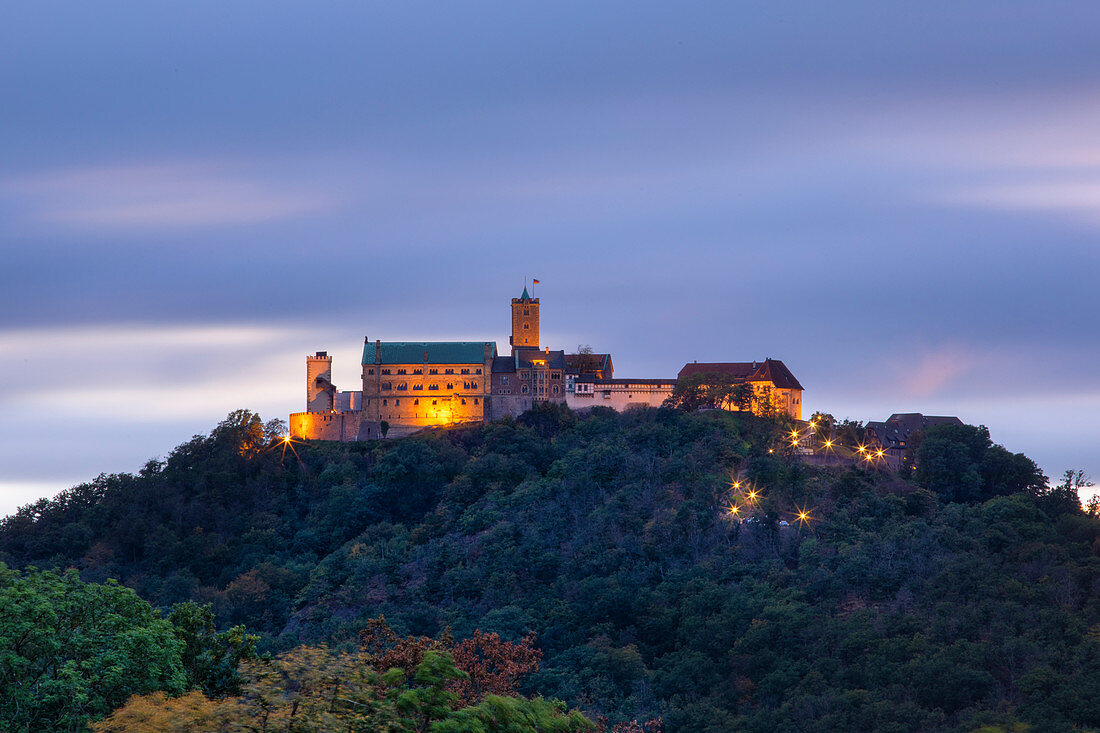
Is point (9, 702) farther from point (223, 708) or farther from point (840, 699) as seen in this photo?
point (840, 699)

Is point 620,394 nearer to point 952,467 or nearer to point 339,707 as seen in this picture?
point 952,467

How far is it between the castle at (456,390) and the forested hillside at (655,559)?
2.62 meters

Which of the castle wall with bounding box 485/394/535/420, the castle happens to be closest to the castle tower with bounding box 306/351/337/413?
the castle

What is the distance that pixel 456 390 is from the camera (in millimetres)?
97438

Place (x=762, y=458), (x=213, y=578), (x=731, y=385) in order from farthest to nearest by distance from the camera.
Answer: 1. (x=731, y=385)
2. (x=213, y=578)
3. (x=762, y=458)

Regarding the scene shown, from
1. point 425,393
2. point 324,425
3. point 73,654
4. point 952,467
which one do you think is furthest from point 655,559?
point 73,654

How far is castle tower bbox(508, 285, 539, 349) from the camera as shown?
4048 inches

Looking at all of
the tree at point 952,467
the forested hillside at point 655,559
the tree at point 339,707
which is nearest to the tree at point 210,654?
the tree at point 339,707

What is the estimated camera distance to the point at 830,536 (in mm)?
73000

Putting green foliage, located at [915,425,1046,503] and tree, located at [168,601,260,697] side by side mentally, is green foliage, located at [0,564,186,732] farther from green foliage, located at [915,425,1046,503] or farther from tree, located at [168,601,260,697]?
green foliage, located at [915,425,1046,503]

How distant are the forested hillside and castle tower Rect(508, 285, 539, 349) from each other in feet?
30.1

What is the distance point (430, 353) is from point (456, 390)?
3538 mm

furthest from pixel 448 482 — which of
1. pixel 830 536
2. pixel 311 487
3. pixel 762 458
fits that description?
pixel 830 536

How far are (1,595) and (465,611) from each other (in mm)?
39053
